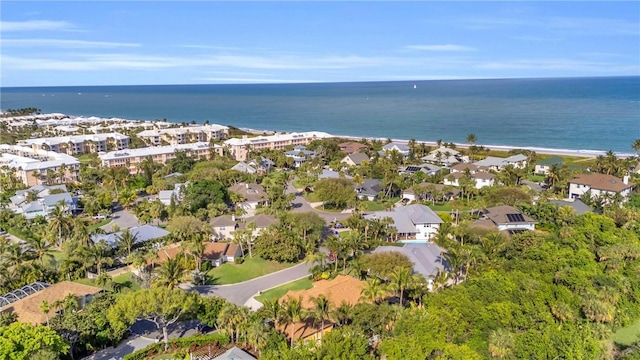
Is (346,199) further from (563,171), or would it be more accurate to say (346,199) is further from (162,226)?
(563,171)

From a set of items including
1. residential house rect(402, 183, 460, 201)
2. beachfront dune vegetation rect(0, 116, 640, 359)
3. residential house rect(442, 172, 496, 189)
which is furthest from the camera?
residential house rect(442, 172, 496, 189)

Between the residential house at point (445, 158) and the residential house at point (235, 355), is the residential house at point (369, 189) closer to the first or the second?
the residential house at point (445, 158)

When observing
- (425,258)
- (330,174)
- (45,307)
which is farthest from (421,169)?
(45,307)

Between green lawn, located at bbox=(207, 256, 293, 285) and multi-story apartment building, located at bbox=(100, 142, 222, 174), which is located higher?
multi-story apartment building, located at bbox=(100, 142, 222, 174)

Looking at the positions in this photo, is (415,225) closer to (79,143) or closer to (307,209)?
(307,209)

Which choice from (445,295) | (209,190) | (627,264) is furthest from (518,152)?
(445,295)

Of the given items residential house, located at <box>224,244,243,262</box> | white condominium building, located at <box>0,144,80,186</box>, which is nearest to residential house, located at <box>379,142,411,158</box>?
residential house, located at <box>224,244,243,262</box>

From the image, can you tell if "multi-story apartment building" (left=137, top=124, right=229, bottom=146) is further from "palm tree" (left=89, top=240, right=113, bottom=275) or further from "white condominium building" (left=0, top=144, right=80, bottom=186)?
"palm tree" (left=89, top=240, right=113, bottom=275)
